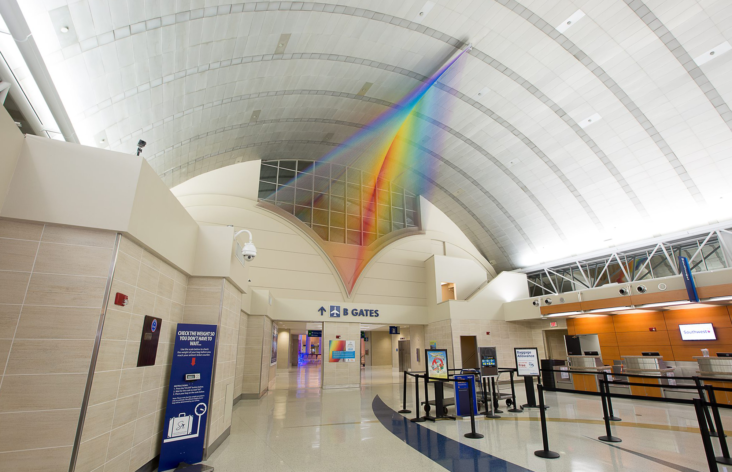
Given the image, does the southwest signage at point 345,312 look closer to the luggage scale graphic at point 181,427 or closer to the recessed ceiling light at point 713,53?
the luggage scale graphic at point 181,427

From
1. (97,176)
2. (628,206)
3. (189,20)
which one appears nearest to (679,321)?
(628,206)

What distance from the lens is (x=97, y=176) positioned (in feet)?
13.7

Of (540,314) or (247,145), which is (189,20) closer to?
(247,145)

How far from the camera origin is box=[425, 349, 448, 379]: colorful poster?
31.4ft

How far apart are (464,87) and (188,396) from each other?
1501 centimetres

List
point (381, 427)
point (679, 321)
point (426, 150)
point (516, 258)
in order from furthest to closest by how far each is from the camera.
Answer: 1. point (516, 258)
2. point (426, 150)
3. point (679, 321)
4. point (381, 427)

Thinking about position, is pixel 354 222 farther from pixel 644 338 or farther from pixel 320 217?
pixel 644 338

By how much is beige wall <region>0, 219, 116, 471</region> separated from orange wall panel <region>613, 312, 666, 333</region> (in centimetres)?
1666

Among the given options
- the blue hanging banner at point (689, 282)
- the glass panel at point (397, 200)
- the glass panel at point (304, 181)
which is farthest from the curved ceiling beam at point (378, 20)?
the glass panel at point (397, 200)

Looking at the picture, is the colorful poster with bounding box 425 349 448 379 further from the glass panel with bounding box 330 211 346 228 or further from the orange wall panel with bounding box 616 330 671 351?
the glass panel with bounding box 330 211 346 228

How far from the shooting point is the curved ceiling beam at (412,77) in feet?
31.4

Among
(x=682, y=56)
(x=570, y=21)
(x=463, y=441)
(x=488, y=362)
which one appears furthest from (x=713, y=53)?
(x=463, y=441)

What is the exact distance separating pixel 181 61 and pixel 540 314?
1770 centimetres

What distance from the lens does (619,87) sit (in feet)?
43.0
